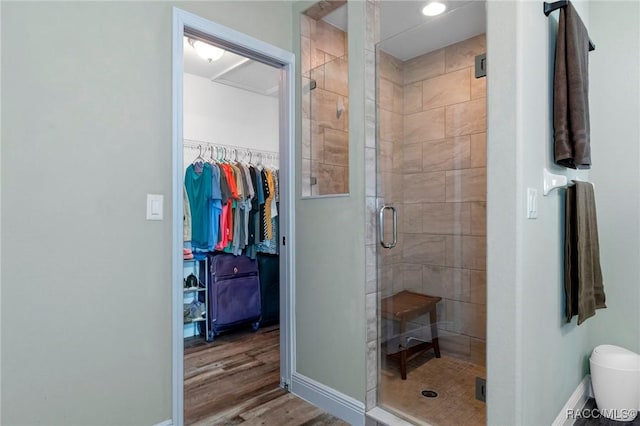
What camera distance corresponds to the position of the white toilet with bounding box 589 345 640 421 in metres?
1.90

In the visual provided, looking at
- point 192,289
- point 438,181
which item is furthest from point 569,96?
point 192,289

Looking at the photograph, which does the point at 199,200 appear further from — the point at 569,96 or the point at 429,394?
the point at 569,96

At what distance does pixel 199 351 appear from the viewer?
3049 mm

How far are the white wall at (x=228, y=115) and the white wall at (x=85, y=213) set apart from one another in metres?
1.94

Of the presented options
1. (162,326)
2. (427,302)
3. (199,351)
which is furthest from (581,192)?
(199,351)

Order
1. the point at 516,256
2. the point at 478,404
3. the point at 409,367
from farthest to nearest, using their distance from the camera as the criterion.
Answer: the point at 409,367 → the point at 478,404 → the point at 516,256

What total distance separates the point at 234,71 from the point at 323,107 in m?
1.78

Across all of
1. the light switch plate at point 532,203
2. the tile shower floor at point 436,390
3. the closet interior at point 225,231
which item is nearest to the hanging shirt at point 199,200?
the closet interior at point 225,231

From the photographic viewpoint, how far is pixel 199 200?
320cm

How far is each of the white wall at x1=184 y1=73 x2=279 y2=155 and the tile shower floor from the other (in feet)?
9.44

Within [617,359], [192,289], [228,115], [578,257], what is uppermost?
[228,115]

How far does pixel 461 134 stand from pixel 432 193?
0.40m

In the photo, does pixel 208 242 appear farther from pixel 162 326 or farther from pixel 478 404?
pixel 478 404

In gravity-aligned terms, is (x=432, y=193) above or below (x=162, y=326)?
above
